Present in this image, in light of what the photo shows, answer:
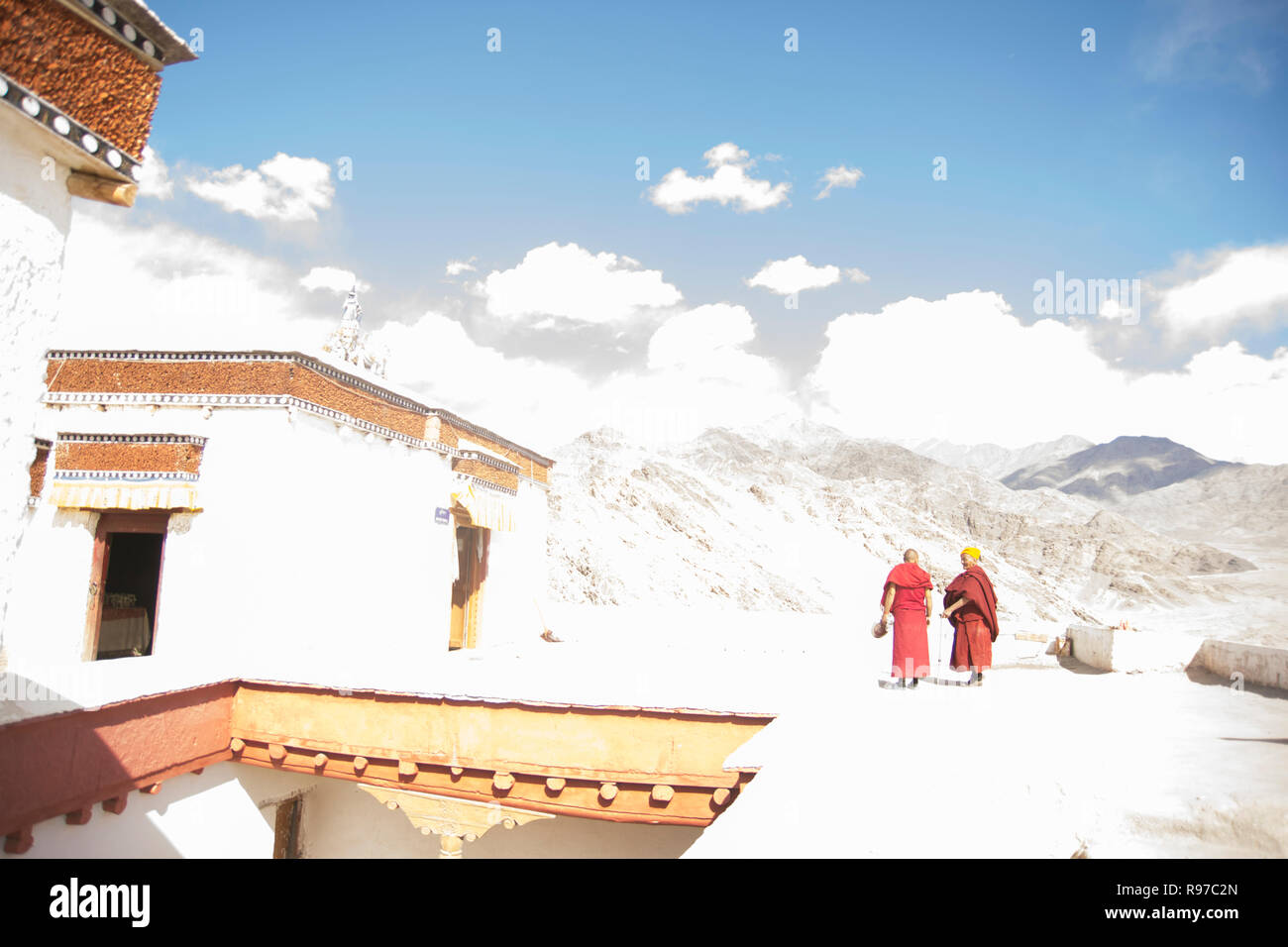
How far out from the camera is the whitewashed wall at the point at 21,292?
250cm

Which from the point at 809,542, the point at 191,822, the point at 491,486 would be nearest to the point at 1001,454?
the point at 809,542

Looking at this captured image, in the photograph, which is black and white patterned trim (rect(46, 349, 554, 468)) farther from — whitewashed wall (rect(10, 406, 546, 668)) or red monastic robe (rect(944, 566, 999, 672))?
red monastic robe (rect(944, 566, 999, 672))

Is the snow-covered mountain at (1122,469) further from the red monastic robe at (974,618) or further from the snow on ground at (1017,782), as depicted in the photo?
the snow on ground at (1017,782)

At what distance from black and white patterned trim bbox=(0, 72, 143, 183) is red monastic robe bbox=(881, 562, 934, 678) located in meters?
6.08

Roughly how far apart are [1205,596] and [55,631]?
4700cm

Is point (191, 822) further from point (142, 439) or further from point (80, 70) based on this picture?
point (80, 70)

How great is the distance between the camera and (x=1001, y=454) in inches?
5581

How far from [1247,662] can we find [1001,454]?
149565 mm

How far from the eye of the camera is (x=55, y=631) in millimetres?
7707

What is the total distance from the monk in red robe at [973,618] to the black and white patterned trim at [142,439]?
7.76 meters

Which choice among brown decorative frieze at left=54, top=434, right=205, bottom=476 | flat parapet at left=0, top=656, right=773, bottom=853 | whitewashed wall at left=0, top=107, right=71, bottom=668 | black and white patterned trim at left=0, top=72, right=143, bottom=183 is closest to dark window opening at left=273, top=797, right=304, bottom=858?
flat parapet at left=0, top=656, right=773, bottom=853

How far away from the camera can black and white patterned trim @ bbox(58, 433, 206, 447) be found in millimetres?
7758
